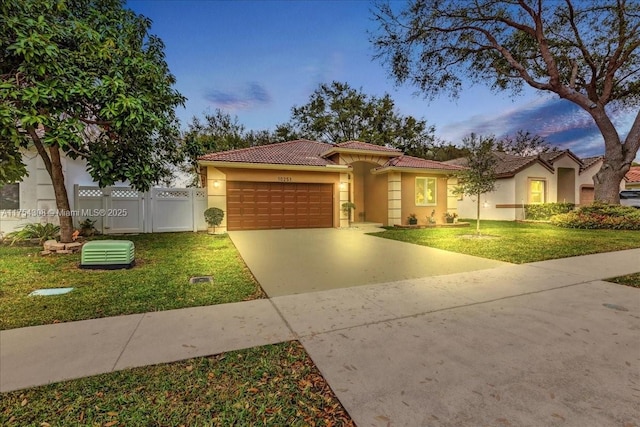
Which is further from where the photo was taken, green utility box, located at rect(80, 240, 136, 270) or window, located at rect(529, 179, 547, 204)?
window, located at rect(529, 179, 547, 204)

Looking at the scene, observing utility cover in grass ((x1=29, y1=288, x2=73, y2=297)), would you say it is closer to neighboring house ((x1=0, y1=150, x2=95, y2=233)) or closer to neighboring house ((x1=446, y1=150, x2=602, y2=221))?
neighboring house ((x1=0, y1=150, x2=95, y2=233))

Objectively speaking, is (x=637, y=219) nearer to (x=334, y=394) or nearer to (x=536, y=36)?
(x=536, y=36)

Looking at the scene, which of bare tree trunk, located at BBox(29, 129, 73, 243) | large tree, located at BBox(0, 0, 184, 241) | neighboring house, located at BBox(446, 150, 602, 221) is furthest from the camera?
neighboring house, located at BBox(446, 150, 602, 221)

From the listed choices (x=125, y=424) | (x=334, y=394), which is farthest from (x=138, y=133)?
(x=334, y=394)

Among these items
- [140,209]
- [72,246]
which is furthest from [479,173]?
[140,209]

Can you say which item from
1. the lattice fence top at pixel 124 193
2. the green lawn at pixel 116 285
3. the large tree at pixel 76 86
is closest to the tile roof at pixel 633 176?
the green lawn at pixel 116 285

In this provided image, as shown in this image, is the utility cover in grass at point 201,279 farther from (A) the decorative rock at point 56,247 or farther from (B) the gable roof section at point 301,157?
(B) the gable roof section at point 301,157

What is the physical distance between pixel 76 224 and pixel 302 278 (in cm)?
1006

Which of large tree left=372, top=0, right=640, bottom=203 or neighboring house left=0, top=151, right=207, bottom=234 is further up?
large tree left=372, top=0, right=640, bottom=203

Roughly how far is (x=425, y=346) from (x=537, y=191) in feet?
67.1

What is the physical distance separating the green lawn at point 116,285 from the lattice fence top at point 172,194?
182 inches

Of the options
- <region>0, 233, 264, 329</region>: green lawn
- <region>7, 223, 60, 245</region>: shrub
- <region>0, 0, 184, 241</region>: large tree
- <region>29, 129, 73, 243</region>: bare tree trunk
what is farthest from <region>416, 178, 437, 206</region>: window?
<region>7, 223, 60, 245</region>: shrub

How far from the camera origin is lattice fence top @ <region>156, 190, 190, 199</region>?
1182 centimetres

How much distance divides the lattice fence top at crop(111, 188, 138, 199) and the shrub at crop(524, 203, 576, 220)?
20498mm
